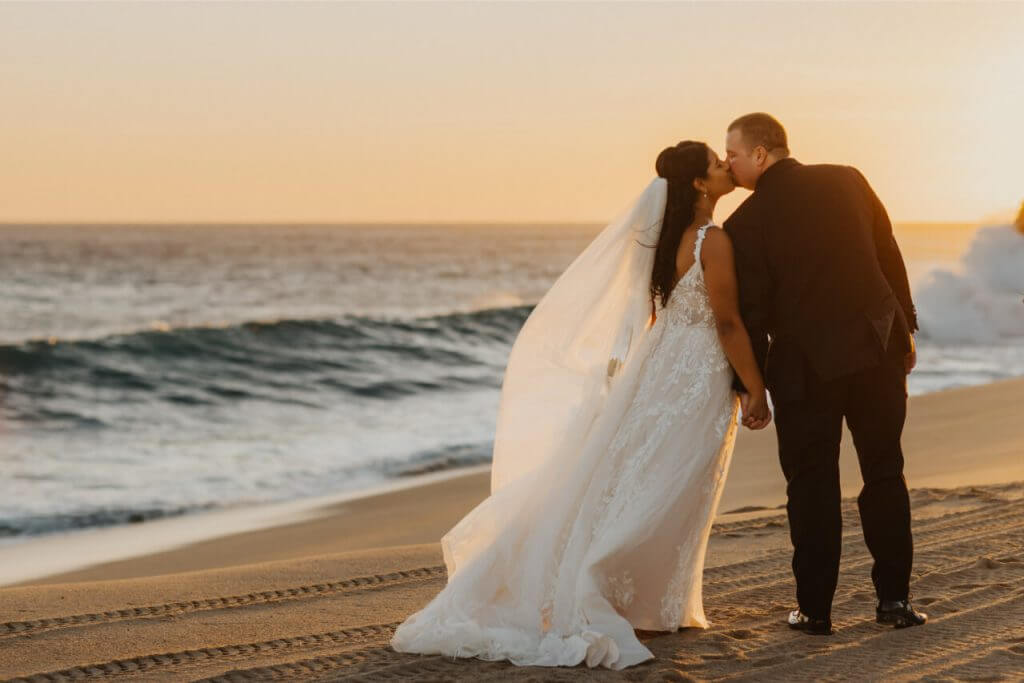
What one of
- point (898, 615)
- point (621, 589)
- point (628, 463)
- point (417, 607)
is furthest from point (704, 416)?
point (417, 607)

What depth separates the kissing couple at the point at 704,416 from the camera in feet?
14.4

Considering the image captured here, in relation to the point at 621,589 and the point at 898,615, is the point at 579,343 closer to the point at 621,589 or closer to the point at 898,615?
the point at 621,589

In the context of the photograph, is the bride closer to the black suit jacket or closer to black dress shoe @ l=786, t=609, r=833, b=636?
the black suit jacket

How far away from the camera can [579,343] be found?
15.8ft

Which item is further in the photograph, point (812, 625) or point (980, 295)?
point (980, 295)

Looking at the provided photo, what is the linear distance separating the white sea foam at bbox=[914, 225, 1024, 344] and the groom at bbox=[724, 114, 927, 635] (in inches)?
794

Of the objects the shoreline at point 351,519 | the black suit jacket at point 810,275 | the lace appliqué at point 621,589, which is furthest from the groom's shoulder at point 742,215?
the shoreline at point 351,519

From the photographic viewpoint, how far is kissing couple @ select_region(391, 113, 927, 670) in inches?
173

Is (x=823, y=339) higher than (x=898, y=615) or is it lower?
higher

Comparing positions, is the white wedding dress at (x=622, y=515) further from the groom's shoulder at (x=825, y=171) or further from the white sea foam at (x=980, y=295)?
the white sea foam at (x=980, y=295)

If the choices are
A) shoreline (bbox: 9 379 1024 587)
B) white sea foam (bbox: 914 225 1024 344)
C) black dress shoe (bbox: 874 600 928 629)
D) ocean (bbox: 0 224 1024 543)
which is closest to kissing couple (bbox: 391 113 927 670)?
black dress shoe (bbox: 874 600 928 629)

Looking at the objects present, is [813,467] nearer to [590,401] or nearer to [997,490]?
[590,401]

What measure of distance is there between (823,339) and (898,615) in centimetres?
110

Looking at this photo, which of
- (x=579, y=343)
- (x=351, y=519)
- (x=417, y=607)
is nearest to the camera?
(x=579, y=343)
